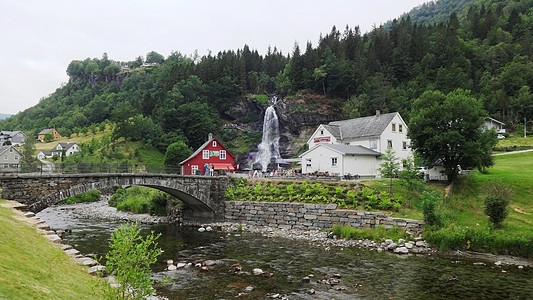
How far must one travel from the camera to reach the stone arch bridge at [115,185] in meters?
26.1

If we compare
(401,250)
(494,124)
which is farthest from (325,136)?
(494,124)

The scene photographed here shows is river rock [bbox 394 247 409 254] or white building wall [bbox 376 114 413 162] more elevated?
white building wall [bbox 376 114 413 162]

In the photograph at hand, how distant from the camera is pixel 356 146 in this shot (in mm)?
51062

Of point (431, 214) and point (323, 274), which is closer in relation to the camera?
point (323, 274)

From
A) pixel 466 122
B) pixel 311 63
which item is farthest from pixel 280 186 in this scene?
pixel 311 63

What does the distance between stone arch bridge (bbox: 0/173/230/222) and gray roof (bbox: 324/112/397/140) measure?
948 inches

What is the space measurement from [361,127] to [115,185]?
39.9 meters

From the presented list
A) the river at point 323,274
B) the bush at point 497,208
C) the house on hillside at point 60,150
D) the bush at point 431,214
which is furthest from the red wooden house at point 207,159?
the house on hillside at point 60,150

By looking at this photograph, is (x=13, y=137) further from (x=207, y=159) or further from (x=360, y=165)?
(x=360, y=165)

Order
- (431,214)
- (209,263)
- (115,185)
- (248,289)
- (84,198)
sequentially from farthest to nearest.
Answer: (84,198) < (115,185) < (431,214) < (209,263) < (248,289)

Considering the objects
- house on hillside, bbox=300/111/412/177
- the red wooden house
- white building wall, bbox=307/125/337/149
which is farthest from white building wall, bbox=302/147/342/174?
the red wooden house

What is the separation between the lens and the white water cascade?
8531 cm

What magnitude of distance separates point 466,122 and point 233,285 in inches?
1240

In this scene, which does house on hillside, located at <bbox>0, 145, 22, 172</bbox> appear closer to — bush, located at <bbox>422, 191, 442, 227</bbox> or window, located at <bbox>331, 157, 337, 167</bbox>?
window, located at <bbox>331, 157, 337, 167</bbox>
